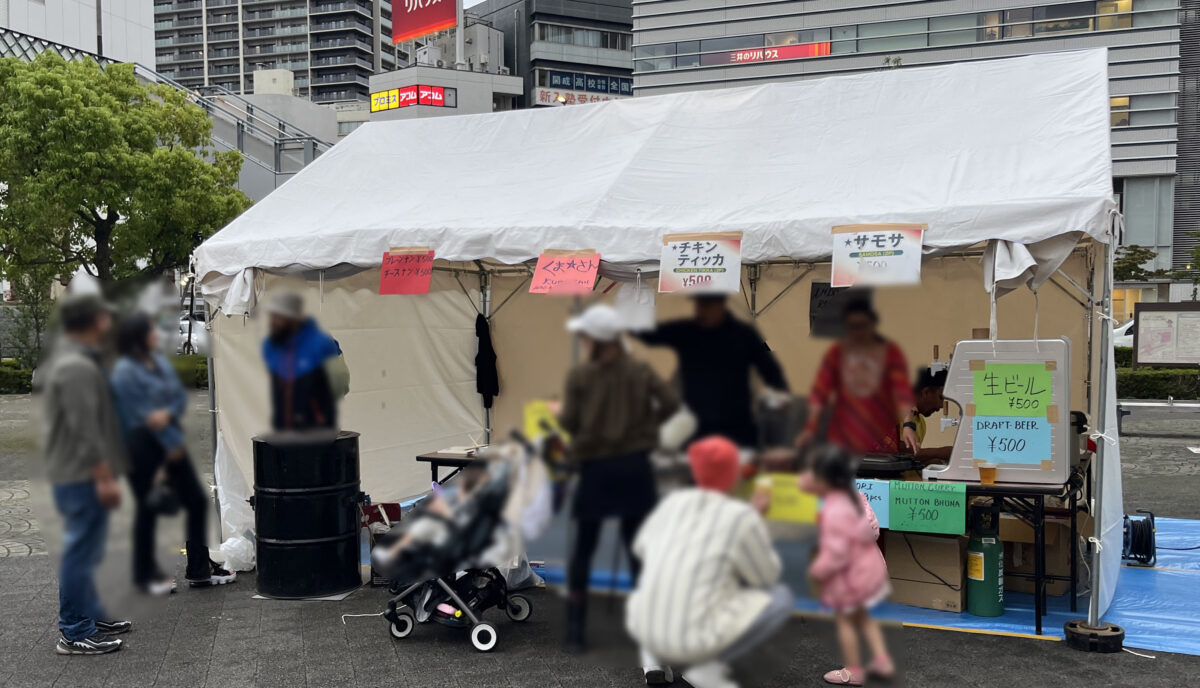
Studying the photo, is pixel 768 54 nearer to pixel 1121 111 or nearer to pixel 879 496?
pixel 1121 111

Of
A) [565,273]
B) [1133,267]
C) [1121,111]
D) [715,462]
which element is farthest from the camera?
[1121,111]

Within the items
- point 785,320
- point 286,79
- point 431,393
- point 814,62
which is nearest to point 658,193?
point 785,320

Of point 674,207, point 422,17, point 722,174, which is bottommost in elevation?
point 674,207

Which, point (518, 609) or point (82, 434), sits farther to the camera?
point (518, 609)

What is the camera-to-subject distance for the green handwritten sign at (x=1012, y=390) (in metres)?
2.92

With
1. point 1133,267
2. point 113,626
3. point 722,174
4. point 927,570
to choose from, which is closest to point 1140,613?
point 927,570

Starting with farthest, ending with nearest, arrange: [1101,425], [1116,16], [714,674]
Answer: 1. [1116,16]
2. [1101,425]
3. [714,674]

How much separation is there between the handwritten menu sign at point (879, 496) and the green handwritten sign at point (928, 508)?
26 mm

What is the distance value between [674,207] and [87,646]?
14.5 ft

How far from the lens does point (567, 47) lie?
68250 mm

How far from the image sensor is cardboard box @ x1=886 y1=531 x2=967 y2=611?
6.38m

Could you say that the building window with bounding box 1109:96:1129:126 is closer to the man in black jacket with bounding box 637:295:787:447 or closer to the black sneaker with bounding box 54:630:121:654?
the black sneaker with bounding box 54:630:121:654

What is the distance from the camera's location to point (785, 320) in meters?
7.70

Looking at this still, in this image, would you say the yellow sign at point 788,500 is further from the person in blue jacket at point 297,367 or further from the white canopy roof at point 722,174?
the white canopy roof at point 722,174
